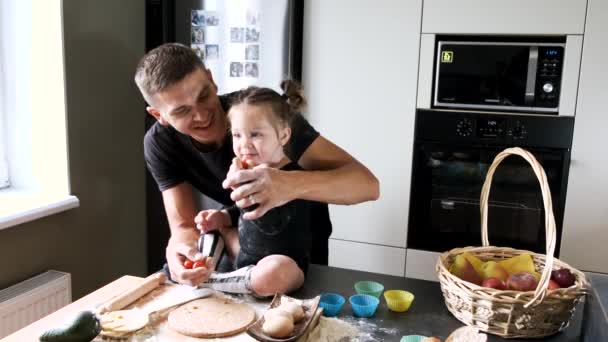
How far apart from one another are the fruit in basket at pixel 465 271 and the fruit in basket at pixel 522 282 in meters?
0.07

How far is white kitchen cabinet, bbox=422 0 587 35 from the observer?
1.91 m

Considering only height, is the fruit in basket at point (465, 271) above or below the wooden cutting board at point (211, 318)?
above

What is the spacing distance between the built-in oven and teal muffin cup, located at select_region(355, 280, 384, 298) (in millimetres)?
1022

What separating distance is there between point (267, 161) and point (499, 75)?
1263 mm

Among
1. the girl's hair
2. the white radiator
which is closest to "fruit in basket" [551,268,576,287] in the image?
the girl's hair

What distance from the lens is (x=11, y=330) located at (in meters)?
1.61

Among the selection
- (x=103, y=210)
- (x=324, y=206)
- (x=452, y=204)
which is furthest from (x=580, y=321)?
(x=103, y=210)

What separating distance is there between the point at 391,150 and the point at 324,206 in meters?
0.61

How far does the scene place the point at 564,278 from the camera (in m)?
1.03

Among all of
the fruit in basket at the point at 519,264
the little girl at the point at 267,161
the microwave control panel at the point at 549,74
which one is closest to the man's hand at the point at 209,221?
the little girl at the point at 267,161

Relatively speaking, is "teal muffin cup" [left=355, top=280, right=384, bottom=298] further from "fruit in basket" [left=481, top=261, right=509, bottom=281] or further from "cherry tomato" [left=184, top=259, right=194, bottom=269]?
"cherry tomato" [left=184, top=259, right=194, bottom=269]

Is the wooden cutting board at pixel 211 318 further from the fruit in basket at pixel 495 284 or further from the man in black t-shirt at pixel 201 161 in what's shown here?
the fruit in basket at pixel 495 284

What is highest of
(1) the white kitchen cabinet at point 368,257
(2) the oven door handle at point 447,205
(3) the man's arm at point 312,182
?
(3) the man's arm at point 312,182

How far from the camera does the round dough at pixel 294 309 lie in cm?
99
